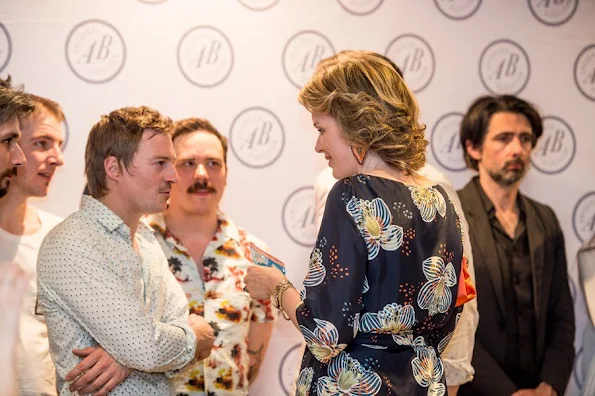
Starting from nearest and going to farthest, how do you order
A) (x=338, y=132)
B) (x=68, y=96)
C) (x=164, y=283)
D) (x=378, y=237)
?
→ (x=378, y=237), (x=338, y=132), (x=164, y=283), (x=68, y=96)

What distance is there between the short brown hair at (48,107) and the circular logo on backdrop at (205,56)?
606 millimetres

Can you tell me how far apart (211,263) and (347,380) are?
116 centimetres

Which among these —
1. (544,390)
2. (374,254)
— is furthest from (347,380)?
(544,390)

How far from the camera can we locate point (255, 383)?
376 centimetres

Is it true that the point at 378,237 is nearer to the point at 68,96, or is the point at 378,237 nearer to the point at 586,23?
the point at 68,96

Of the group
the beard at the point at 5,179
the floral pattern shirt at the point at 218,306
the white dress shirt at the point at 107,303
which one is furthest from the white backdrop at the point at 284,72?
the white dress shirt at the point at 107,303

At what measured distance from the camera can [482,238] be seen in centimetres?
372

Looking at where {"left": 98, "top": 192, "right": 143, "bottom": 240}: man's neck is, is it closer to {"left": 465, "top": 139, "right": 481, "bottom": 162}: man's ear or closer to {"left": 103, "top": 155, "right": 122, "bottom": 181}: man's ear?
{"left": 103, "top": 155, "right": 122, "bottom": 181}: man's ear

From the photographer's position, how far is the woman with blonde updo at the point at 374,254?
2.20 meters

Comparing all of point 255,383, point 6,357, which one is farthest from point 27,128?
point 6,357

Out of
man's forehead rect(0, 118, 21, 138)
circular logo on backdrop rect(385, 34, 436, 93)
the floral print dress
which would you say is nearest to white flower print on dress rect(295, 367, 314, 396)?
the floral print dress

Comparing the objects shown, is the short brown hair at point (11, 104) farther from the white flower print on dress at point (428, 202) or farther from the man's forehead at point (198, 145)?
the white flower print on dress at point (428, 202)

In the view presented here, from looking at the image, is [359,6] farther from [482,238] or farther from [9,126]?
[9,126]

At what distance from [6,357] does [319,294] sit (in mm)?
882
